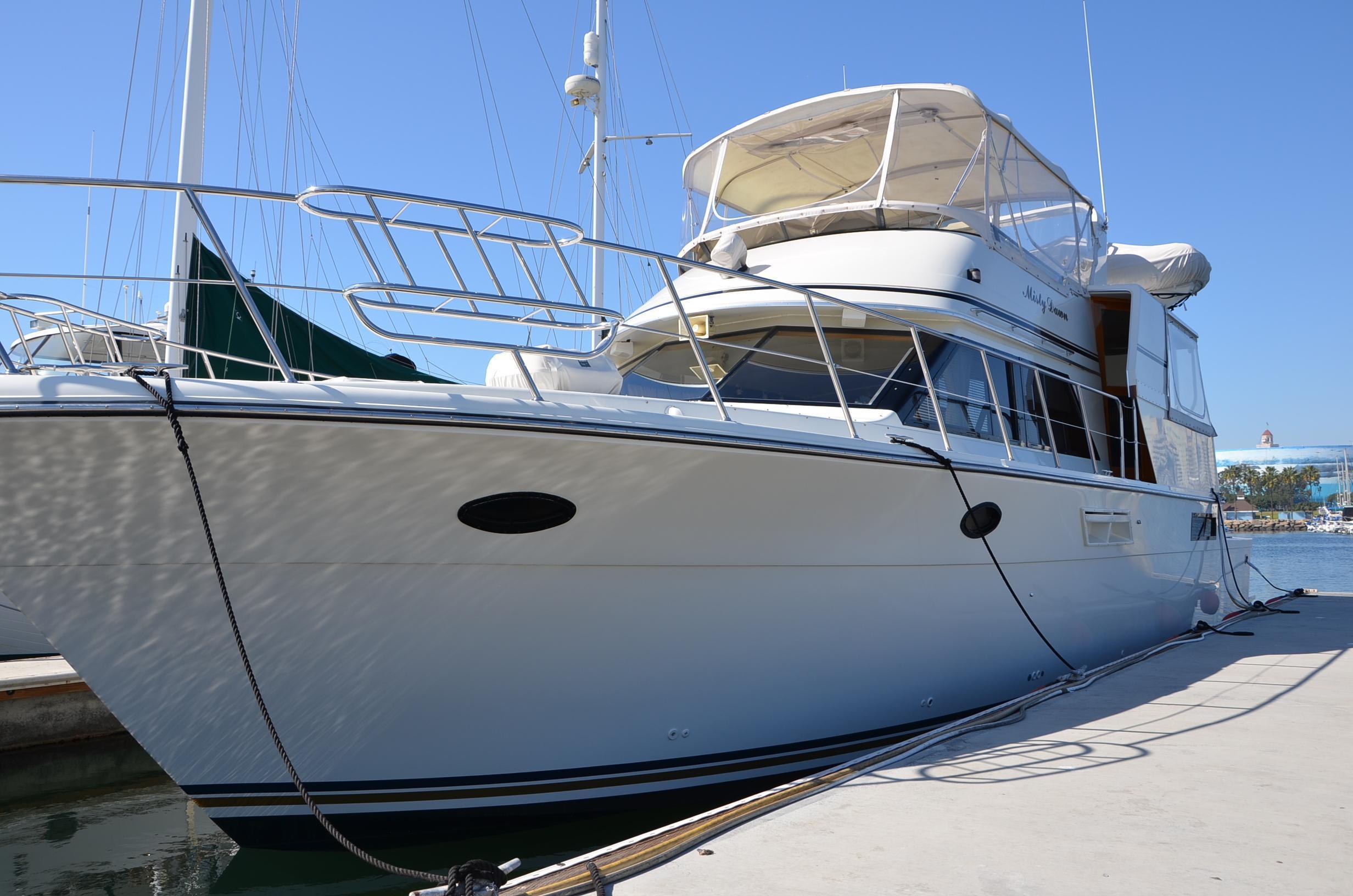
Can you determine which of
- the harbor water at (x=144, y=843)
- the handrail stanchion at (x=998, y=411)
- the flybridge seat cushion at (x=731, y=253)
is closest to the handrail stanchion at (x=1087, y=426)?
the handrail stanchion at (x=998, y=411)

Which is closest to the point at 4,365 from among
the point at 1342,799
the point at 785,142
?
the point at 1342,799

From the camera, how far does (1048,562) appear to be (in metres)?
5.25

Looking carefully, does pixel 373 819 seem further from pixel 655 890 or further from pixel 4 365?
pixel 4 365

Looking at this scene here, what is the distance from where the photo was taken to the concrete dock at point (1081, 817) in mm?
2582

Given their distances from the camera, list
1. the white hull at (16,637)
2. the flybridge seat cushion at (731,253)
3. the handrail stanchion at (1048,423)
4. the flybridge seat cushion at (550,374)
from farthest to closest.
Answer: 1. the white hull at (16,637)
2. the flybridge seat cushion at (731,253)
3. the handrail stanchion at (1048,423)
4. the flybridge seat cushion at (550,374)

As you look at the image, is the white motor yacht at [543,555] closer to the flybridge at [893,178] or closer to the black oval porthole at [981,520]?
the black oval porthole at [981,520]

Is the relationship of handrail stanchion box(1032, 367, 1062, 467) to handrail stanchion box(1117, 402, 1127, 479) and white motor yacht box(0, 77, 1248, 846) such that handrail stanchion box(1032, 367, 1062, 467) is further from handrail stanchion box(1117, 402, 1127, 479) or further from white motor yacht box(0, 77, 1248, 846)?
handrail stanchion box(1117, 402, 1127, 479)

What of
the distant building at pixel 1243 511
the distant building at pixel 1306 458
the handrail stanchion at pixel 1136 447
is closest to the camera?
the handrail stanchion at pixel 1136 447

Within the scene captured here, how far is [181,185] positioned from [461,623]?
1.83 metres

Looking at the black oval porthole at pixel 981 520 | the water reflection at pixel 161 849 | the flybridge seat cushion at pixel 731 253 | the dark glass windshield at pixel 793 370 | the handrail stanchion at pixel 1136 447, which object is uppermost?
the flybridge seat cushion at pixel 731 253

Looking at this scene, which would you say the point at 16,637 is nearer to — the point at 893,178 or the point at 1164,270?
the point at 893,178

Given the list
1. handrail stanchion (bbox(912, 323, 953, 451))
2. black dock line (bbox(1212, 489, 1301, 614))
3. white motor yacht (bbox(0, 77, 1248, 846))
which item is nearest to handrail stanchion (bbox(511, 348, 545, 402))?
white motor yacht (bbox(0, 77, 1248, 846))

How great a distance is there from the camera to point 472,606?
136 inches

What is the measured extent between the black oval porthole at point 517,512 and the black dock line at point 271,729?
2.72 ft
